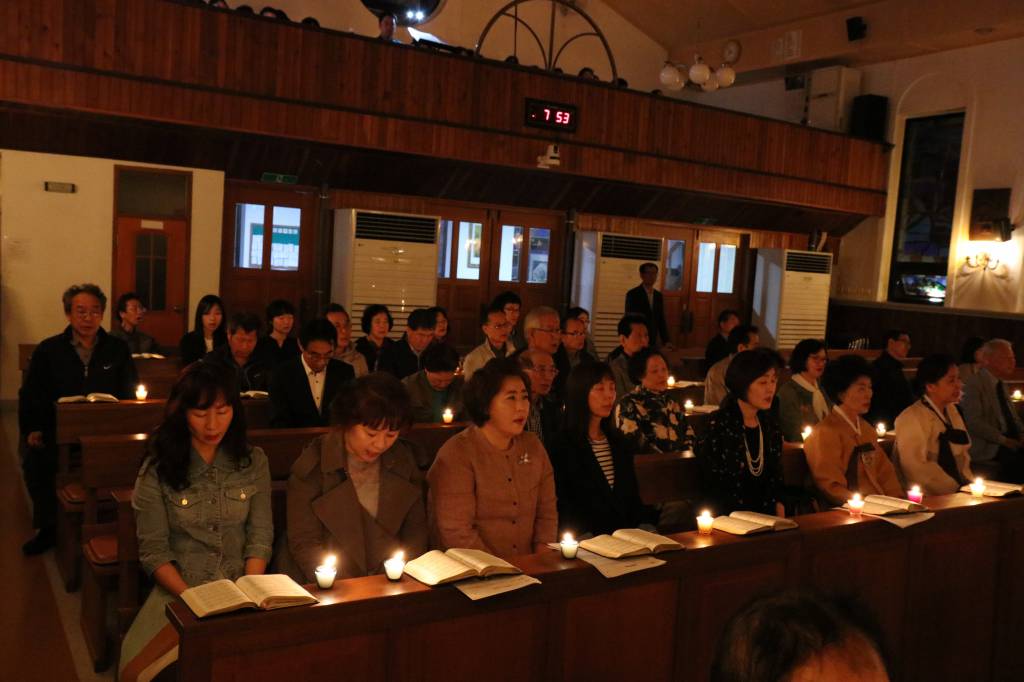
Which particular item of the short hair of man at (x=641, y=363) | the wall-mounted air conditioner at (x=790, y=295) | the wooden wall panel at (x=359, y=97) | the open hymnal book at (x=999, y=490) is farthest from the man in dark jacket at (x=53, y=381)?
the wall-mounted air conditioner at (x=790, y=295)

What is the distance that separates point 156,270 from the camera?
8523 millimetres

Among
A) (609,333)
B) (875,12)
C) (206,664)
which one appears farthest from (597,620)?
(875,12)

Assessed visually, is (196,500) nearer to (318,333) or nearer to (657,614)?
(657,614)

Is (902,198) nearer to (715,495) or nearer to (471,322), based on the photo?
(471,322)

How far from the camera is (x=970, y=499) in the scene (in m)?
3.78

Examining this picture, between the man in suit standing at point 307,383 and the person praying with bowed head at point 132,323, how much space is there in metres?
2.51

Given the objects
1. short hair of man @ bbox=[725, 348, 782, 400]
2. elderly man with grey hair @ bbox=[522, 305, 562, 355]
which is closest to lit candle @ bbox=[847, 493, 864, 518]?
short hair of man @ bbox=[725, 348, 782, 400]

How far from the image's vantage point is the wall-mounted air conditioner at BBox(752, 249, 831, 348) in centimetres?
1248

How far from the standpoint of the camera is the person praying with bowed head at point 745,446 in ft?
13.0

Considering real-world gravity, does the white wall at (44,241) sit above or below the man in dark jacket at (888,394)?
above

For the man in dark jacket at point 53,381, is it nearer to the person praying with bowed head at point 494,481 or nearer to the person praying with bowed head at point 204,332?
the person praying with bowed head at point 204,332

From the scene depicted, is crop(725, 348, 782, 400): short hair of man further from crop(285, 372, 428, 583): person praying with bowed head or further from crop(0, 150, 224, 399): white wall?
crop(0, 150, 224, 399): white wall

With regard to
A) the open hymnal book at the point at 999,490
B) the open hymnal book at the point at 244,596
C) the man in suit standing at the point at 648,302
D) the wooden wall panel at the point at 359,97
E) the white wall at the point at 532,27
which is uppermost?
the white wall at the point at 532,27

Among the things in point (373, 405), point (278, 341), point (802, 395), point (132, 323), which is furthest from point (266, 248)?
point (373, 405)
